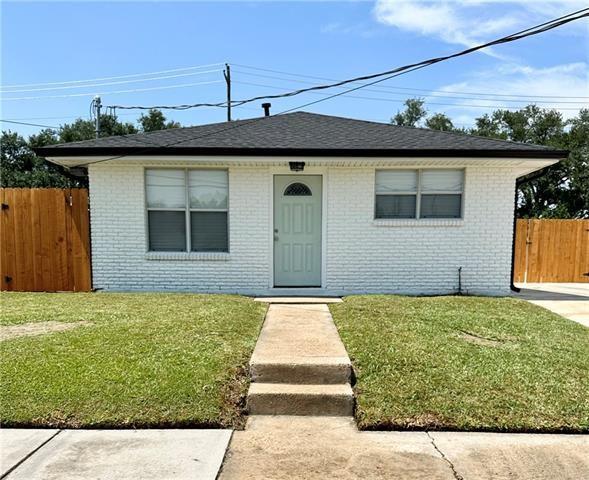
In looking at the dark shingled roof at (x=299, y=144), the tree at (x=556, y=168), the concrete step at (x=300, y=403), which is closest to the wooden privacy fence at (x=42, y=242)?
the dark shingled roof at (x=299, y=144)

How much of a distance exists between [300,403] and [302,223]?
500 cm

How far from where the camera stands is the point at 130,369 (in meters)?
4.05

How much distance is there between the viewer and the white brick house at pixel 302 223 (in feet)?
27.0

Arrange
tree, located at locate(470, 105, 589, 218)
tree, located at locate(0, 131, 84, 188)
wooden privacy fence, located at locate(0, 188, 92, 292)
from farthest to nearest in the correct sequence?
tree, located at locate(0, 131, 84, 188), tree, located at locate(470, 105, 589, 218), wooden privacy fence, located at locate(0, 188, 92, 292)

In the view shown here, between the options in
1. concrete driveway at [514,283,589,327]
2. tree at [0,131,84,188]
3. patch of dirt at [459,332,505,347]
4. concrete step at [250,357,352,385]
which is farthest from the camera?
tree at [0,131,84,188]

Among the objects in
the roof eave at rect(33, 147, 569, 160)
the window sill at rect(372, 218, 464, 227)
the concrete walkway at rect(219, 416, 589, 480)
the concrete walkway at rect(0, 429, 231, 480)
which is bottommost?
the concrete walkway at rect(219, 416, 589, 480)

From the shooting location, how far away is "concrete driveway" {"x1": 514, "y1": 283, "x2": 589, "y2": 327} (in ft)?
24.2

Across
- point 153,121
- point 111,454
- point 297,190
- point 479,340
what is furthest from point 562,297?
point 153,121

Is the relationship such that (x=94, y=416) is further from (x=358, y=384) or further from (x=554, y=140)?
(x=554, y=140)

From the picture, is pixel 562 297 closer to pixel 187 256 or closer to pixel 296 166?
pixel 296 166

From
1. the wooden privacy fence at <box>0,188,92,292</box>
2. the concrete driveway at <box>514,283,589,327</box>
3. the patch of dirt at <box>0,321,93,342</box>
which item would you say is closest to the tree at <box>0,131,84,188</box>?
the wooden privacy fence at <box>0,188,92,292</box>

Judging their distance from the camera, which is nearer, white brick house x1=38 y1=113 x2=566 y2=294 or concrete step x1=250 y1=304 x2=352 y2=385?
concrete step x1=250 y1=304 x2=352 y2=385

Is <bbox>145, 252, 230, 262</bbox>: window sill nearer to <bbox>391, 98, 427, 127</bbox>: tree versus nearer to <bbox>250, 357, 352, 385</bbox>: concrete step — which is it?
<bbox>250, 357, 352, 385</bbox>: concrete step

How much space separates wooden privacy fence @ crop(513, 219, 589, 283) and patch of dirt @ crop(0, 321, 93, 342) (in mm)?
11032
